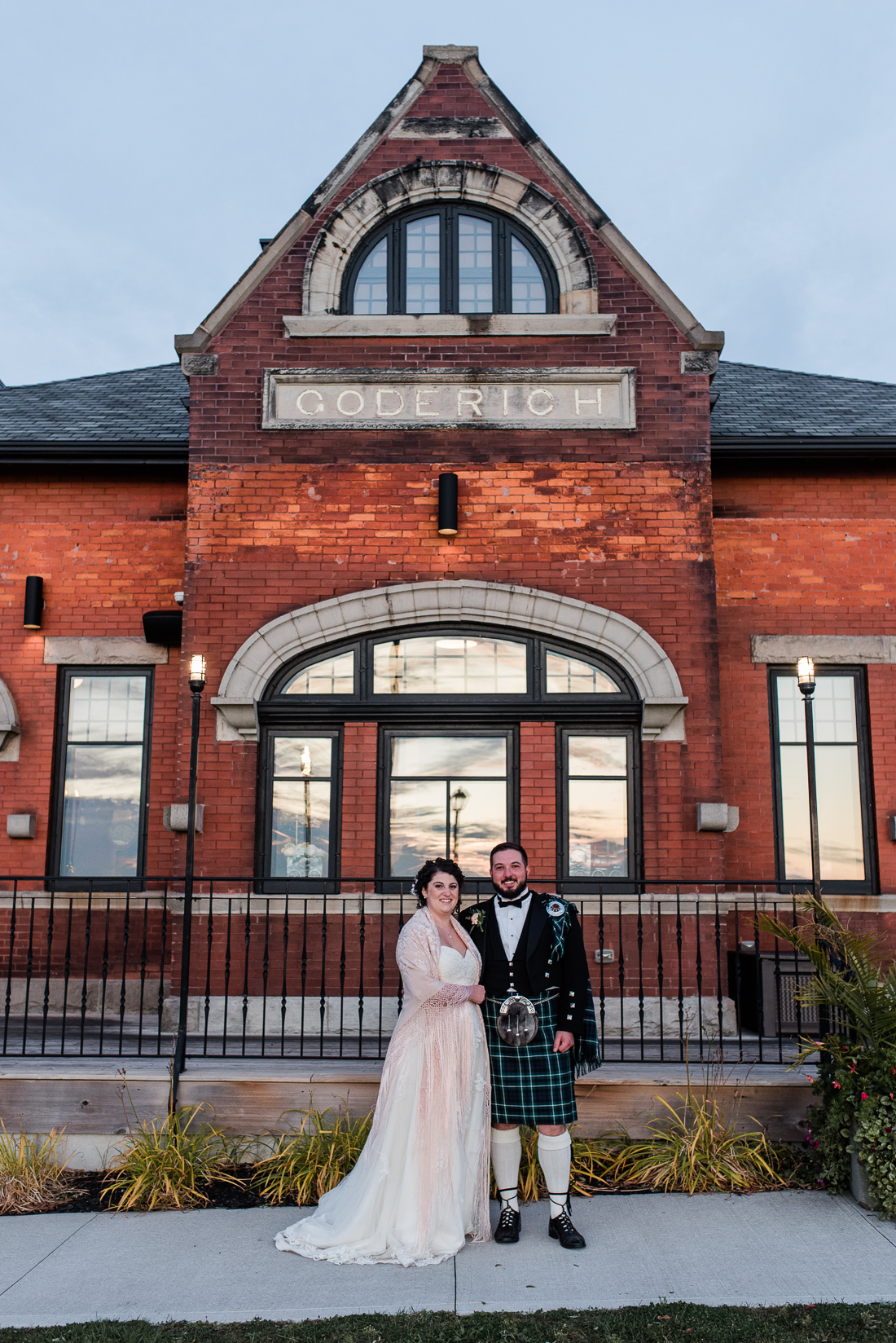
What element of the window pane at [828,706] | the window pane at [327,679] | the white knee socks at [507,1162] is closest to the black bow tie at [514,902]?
the white knee socks at [507,1162]

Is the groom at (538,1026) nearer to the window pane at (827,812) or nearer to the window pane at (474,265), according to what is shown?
the window pane at (827,812)

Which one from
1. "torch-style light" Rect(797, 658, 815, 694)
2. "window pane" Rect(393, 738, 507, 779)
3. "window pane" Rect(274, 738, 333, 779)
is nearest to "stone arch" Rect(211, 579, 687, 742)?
"window pane" Rect(274, 738, 333, 779)

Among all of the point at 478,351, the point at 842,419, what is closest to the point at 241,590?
the point at 478,351

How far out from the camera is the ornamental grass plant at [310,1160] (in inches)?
223

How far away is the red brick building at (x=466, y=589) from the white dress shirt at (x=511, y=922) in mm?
2726

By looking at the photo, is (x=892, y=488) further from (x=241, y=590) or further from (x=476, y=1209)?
(x=476, y=1209)

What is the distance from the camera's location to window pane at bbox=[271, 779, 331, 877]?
834 centimetres

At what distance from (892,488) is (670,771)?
3.67 meters

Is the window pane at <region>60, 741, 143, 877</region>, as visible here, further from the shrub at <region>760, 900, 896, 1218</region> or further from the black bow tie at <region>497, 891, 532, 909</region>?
the shrub at <region>760, 900, 896, 1218</region>

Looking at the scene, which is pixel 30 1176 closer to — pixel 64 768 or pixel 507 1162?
pixel 507 1162

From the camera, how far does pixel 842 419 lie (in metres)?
9.90

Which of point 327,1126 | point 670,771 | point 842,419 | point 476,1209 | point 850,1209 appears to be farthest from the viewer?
point 842,419

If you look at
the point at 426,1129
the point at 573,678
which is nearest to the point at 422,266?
the point at 573,678

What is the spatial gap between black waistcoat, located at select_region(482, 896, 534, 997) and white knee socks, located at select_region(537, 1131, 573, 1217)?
0.73 metres
